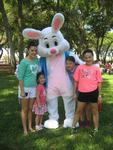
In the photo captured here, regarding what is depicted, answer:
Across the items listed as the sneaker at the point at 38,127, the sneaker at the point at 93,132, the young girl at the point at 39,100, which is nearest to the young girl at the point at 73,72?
the sneaker at the point at 93,132

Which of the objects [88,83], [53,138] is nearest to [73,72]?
[88,83]

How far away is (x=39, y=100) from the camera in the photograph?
773 cm

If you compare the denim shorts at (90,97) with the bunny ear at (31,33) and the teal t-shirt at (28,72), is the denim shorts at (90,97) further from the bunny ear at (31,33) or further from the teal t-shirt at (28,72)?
the bunny ear at (31,33)

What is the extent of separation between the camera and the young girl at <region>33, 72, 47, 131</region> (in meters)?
7.66

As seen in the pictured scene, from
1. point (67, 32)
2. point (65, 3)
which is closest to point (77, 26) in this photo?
point (67, 32)

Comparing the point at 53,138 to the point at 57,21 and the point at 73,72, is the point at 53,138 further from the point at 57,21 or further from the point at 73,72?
the point at 57,21

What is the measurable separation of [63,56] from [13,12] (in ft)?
82.9

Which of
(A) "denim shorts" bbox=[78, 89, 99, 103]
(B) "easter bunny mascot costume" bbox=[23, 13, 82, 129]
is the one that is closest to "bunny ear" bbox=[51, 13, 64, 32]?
(B) "easter bunny mascot costume" bbox=[23, 13, 82, 129]

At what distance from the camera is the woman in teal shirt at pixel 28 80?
743cm

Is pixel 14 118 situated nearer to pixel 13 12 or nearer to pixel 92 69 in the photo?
pixel 92 69

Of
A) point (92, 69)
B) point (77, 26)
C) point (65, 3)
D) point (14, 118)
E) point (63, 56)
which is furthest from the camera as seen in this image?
point (77, 26)

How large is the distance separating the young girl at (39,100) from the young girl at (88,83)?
0.68 m

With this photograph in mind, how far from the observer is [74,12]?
110 feet

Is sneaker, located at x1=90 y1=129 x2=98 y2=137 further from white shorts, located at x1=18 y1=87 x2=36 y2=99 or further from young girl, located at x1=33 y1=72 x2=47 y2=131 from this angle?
white shorts, located at x1=18 y1=87 x2=36 y2=99
